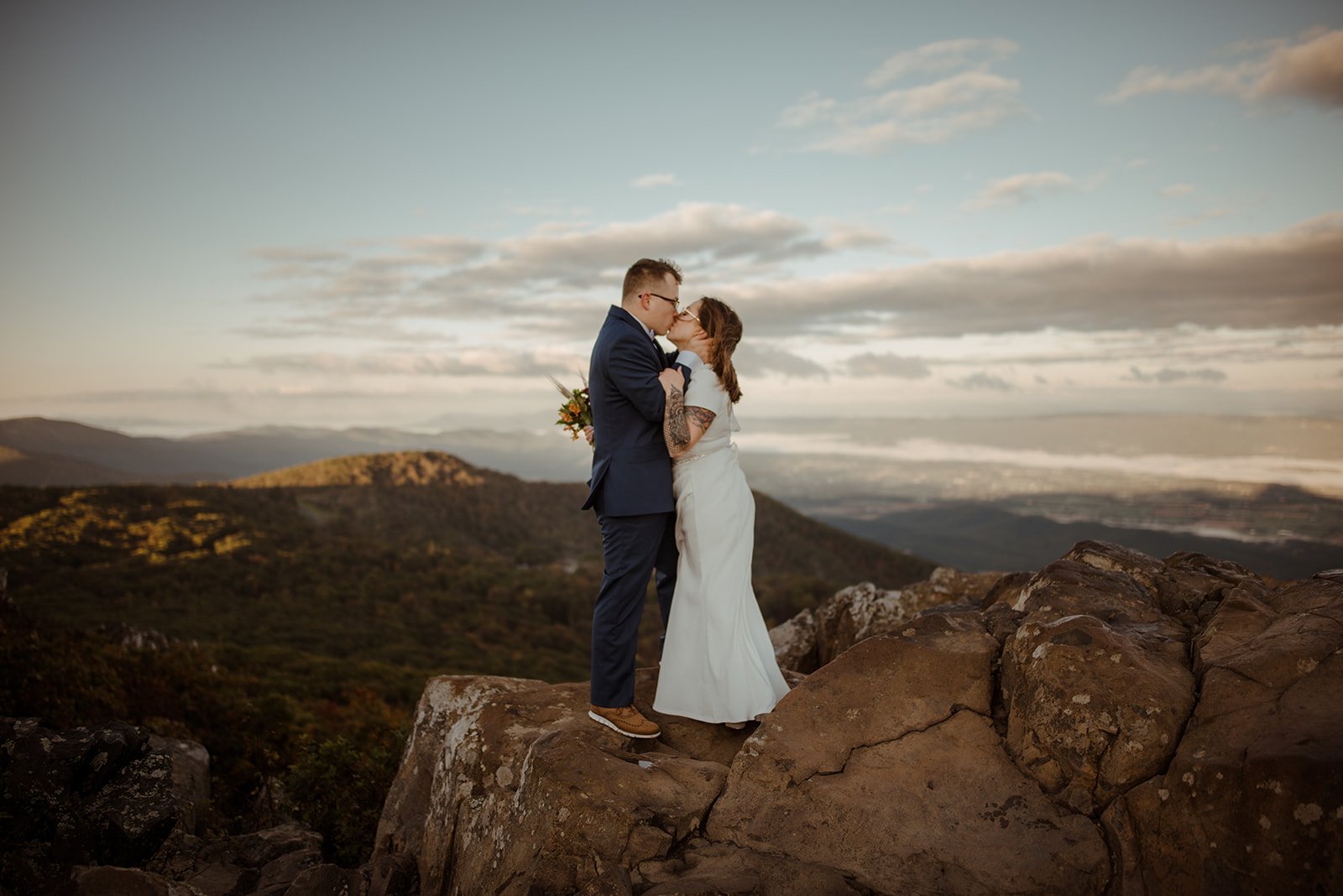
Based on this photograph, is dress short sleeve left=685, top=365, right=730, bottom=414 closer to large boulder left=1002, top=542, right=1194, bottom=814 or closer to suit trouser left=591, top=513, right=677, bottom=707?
suit trouser left=591, top=513, right=677, bottom=707

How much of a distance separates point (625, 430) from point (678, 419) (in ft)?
1.49

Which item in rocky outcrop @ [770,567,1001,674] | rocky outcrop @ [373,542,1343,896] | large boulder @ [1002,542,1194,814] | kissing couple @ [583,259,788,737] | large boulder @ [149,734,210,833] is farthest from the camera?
rocky outcrop @ [770,567,1001,674]

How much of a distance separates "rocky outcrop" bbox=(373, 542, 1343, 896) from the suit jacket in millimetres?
1809

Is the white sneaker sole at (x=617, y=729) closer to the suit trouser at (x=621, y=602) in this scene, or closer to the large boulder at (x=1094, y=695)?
the suit trouser at (x=621, y=602)

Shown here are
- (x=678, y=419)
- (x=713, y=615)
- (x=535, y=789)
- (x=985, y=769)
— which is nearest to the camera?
(x=985, y=769)

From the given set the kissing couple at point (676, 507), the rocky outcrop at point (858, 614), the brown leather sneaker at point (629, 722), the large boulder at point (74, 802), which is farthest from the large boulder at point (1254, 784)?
the large boulder at point (74, 802)

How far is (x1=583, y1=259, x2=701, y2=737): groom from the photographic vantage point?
5703 millimetres

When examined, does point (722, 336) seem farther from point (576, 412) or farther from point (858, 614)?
point (858, 614)

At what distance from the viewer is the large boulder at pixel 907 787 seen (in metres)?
4.11

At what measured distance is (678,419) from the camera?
221 inches

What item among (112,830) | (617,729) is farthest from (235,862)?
(617,729)

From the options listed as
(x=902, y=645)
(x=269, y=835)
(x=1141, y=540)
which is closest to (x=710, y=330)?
(x=902, y=645)

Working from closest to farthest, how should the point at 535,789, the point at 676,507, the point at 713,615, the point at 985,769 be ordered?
1. the point at 985,769
2. the point at 535,789
3. the point at 713,615
4. the point at 676,507

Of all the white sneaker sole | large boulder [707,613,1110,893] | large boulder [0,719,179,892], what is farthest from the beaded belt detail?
large boulder [0,719,179,892]
